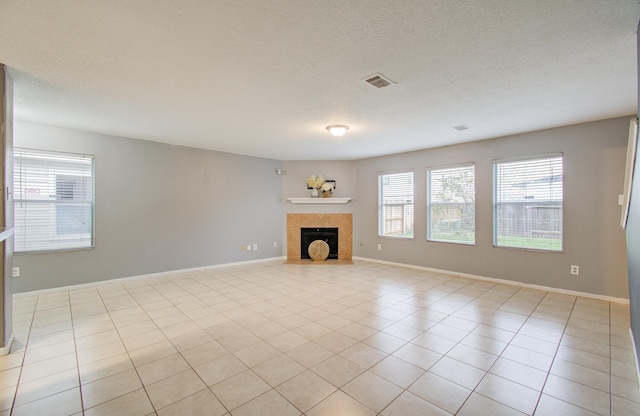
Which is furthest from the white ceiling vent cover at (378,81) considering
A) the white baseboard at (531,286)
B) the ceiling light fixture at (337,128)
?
the white baseboard at (531,286)

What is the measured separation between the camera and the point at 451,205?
5324 millimetres

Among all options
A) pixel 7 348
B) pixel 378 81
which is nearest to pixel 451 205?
pixel 378 81

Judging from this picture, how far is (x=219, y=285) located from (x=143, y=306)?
3.81 ft

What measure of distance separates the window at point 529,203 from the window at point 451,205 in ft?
1.40

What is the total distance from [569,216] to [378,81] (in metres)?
3.57

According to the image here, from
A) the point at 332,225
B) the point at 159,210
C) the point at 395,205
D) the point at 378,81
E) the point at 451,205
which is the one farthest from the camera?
the point at 332,225

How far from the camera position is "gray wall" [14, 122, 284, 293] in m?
4.25

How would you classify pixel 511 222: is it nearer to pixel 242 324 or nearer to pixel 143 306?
pixel 242 324

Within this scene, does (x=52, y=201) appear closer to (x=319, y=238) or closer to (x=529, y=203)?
(x=319, y=238)

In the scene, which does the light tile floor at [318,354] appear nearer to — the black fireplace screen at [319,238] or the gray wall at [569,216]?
the gray wall at [569,216]

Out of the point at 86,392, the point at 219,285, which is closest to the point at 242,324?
the point at 86,392

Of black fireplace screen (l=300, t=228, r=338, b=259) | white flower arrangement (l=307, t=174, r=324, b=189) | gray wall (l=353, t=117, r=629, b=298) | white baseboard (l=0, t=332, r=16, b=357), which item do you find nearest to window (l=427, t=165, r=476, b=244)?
gray wall (l=353, t=117, r=629, b=298)

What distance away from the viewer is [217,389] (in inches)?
76.5

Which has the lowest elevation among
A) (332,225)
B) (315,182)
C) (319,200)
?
(332,225)
